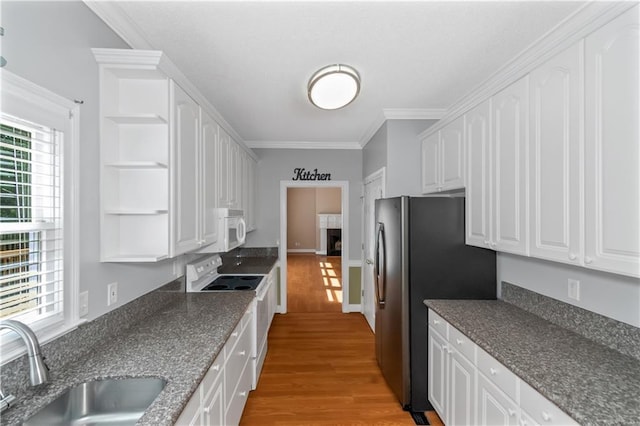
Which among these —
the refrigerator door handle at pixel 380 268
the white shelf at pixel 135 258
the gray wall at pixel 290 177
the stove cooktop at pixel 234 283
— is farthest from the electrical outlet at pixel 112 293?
the gray wall at pixel 290 177

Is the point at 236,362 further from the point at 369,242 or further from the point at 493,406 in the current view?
the point at 369,242

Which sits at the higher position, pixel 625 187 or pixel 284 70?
pixel 284 70

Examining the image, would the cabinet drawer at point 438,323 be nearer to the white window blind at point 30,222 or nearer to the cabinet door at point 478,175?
the cabinet door at point 478,175

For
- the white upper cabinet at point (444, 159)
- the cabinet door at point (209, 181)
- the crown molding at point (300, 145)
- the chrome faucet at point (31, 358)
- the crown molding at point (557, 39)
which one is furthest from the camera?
the crown molding at point (300, 145)

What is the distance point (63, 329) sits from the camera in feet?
4.27

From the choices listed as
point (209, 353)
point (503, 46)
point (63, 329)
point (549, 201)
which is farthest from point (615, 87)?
point (63, 329)

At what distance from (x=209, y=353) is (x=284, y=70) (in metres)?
1.90

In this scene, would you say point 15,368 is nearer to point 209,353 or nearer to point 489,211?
point 209,353

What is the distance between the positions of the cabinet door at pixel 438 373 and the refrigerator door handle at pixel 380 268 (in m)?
0.52

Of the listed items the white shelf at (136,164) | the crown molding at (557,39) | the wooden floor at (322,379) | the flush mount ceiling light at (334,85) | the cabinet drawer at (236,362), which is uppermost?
the flush mount ceiling light at (334,85)

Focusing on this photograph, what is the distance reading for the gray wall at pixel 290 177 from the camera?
4.51 meters

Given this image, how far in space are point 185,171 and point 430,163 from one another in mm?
2190

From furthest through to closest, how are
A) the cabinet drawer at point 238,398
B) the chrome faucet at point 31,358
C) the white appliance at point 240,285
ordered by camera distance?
the white appliance at point 240,285 → the cabinet drawer at point 238,398 → the chrome faucet at point 31,358

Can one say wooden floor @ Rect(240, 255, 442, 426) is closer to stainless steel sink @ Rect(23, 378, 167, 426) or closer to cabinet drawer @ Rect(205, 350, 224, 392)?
cabinet drawer @ Rect(205, 350, 224, 392)
